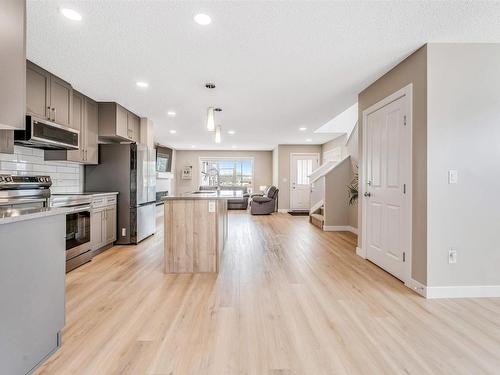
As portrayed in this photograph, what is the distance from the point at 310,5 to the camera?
2010 millimetres

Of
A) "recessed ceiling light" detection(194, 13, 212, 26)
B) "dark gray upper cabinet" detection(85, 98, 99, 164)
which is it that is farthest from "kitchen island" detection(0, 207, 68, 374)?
"dark gray upper cabinet" detection(85, 98, 99, 164)

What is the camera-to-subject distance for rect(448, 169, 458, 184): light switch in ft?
8.46

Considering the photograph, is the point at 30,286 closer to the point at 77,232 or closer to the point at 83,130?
the point at 77,232

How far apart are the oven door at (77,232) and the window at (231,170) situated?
25.4ft

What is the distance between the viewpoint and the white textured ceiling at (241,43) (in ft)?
6.82

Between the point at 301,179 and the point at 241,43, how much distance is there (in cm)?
735

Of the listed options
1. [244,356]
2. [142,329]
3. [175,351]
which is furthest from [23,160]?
[244,356]

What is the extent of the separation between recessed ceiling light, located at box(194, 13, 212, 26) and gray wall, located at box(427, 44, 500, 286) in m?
2.14

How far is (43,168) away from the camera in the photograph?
142 inches

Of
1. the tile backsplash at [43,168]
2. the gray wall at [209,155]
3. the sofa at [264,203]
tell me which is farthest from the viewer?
the gray wall at [209,155]

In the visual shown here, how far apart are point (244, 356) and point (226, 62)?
2.80 meters

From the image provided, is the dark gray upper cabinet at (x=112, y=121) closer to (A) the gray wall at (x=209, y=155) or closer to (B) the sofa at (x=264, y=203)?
(B) the sofa at (x=264, y=203)

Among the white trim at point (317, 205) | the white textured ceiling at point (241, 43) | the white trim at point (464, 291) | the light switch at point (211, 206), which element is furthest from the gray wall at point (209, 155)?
the white trim at point (464, 291)

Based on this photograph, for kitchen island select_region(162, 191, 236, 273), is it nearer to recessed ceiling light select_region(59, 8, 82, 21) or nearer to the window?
recessed ceiling light select_region(59, 8, 82, 21)
